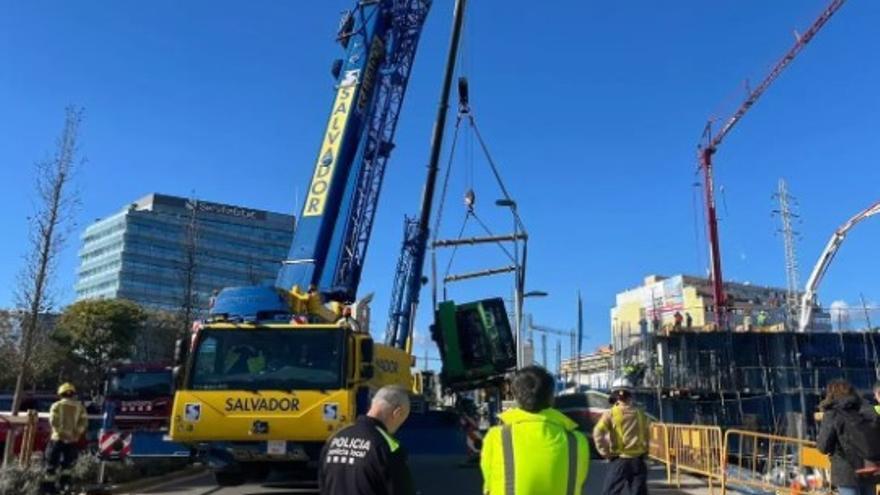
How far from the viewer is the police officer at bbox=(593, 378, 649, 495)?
8.20 meters

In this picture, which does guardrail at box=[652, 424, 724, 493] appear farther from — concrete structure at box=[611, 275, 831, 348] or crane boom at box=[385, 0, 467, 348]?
concrete structure at box=[611, 275, 831, 348]

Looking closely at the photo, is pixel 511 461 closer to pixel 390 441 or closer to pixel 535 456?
pixel 535 456

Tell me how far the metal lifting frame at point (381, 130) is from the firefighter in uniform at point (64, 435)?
5.48 m

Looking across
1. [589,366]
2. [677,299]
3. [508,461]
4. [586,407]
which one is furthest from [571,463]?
[677,299]

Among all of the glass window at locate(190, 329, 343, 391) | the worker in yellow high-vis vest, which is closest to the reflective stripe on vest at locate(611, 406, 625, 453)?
the glass window at locate(190, 329, 343, 391)

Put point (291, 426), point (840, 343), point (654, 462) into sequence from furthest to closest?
point (840, 343) → point (654, 462) → point (291, 426)

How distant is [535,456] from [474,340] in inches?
680

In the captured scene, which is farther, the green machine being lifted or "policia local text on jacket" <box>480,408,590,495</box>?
the green machine being lifted

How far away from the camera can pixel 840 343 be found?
37969 mm

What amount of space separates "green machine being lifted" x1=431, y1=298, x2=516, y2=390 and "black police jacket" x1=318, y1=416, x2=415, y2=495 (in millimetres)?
16656

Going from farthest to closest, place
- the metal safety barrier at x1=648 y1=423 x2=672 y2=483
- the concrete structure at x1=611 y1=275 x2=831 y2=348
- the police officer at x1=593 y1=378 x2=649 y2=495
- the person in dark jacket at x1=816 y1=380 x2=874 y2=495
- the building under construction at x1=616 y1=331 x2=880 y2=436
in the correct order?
the concrete structure at x1=611 y1=275 x2=831 y2=348 → the building under construction at x1=616 y1=331 x2=880 y2=436 → the metal safety barrier at x1=648 y1=423 x2=672 y2=483 → the police officer at x1=593 y1=378 x2=649 y2=495 → the person in dark jacket at x1=816 y1=380 x2=874 y2=495

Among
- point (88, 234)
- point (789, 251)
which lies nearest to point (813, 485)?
point (789, 251)

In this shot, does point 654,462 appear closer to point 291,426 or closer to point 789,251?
point 291,426

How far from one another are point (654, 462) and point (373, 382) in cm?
1001
